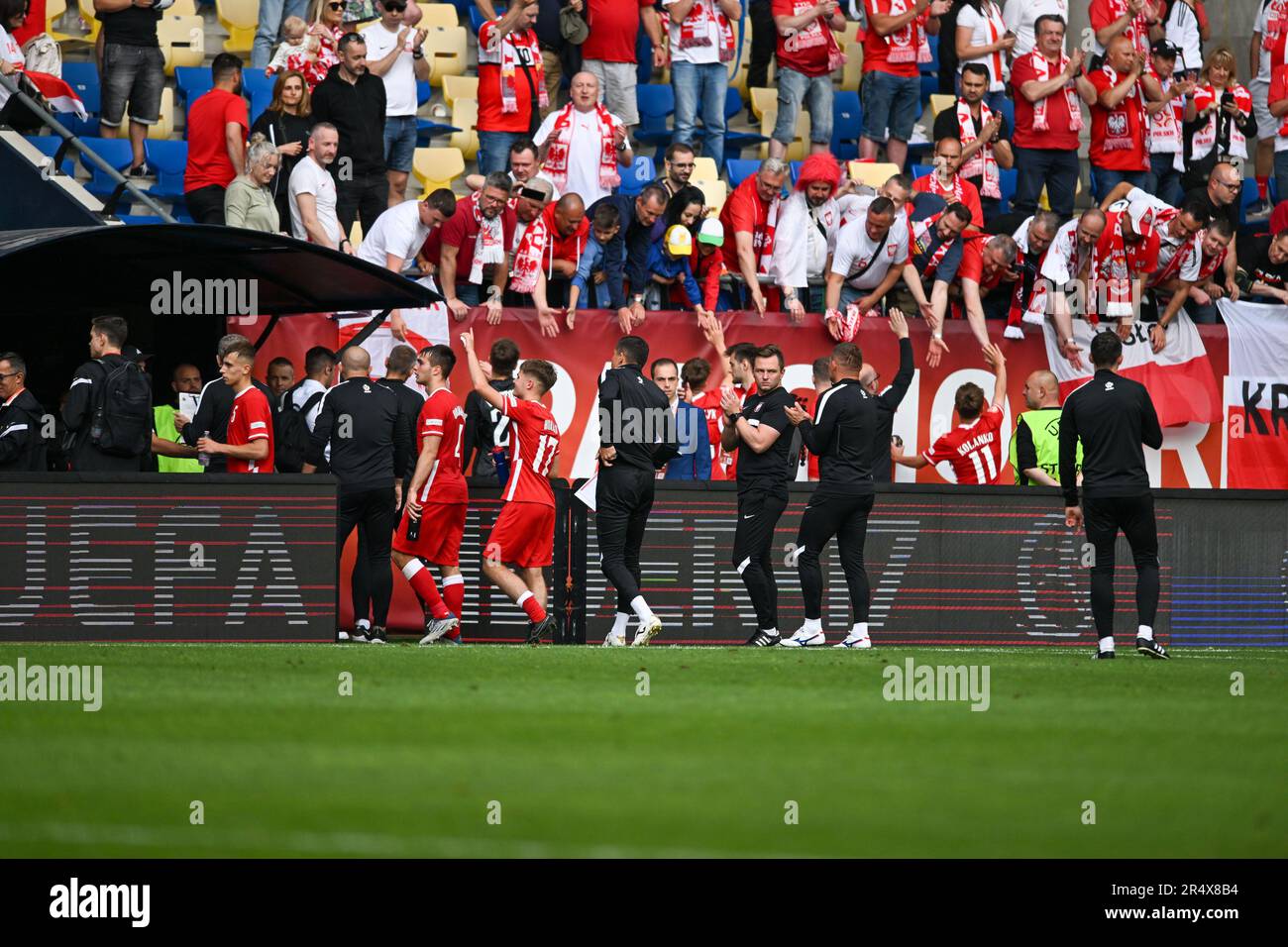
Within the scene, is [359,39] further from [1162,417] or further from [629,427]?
[1162,417]

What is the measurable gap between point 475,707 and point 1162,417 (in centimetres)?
1245

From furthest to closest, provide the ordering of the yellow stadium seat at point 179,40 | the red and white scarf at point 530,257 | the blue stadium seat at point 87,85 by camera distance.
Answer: the yellow stadium seat at point 179,40
the blue stadium seat at point 87,85
the red and white scarf at point 530,257

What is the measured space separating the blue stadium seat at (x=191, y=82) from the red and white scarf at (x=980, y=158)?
7770 mm

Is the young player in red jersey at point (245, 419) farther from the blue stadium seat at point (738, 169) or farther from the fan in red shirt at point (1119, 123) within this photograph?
the fan in red shirt at point (1119, 123)

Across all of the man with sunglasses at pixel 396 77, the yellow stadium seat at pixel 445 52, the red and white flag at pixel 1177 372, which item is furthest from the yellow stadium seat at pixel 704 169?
the red and white flag at pixel 1177 372

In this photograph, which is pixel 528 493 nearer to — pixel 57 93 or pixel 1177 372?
pixel 57 93

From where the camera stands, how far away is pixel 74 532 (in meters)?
14.5

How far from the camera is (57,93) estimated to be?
725 inches

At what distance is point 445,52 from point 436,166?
1754 mm

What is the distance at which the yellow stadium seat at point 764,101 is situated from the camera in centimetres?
2189

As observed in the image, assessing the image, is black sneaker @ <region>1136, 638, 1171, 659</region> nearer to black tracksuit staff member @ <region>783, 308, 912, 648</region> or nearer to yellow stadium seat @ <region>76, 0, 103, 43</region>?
black tracksuit staff member @ <region>783, 308, 912, 648</region>

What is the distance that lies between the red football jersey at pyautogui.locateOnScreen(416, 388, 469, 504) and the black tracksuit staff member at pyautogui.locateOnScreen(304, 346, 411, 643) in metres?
0.28

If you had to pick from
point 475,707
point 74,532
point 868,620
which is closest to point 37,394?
point 74,532

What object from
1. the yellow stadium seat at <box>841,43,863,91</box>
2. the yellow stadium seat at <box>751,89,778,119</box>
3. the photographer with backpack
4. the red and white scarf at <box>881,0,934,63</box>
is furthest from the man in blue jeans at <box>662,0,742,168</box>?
the photographer with backpack
